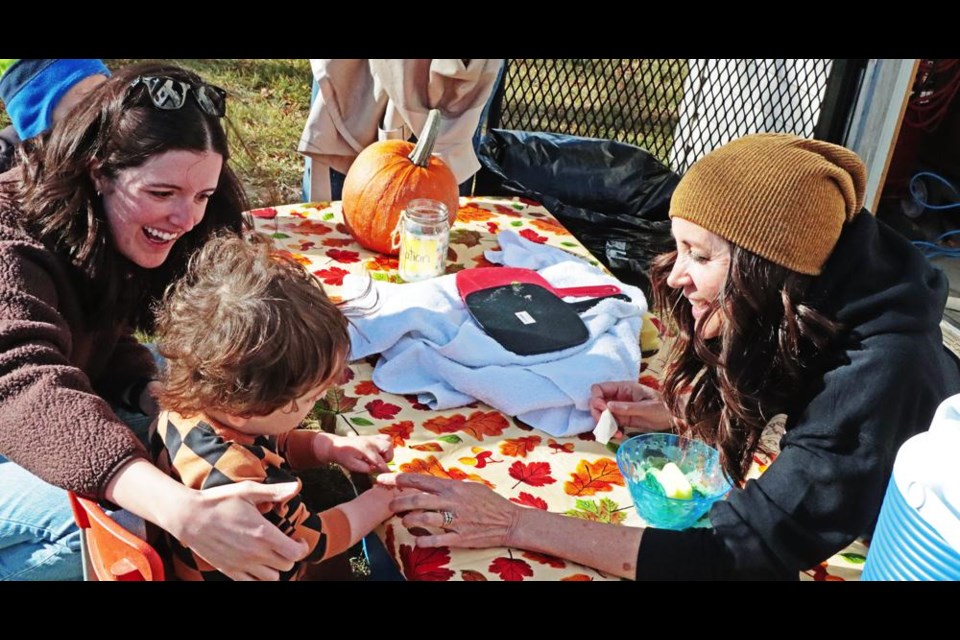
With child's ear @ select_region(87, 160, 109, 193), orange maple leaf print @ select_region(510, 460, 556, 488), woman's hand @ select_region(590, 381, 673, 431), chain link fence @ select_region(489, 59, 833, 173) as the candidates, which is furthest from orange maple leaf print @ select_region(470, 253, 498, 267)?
chain link fence @ select_region(489, 59, 833, 173)

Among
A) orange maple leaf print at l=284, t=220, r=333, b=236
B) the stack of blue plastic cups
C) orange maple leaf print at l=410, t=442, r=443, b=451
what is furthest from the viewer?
orange maple leaf print at l=284, t=220, r=333, b=236

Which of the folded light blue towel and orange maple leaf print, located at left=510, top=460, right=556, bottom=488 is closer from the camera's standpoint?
orange maple leaf print, located at left=510, top=460, right=556, bottom=488

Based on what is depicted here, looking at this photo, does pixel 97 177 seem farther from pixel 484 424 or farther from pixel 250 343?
pixel 484 424

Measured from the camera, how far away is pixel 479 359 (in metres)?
2.19

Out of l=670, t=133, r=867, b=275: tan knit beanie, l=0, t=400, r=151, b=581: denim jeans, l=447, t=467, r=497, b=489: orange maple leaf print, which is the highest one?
l=670, t=133, r=867, b=275: tan knit beanie

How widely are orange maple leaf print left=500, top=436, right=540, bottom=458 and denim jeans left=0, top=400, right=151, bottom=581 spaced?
95 centimetres

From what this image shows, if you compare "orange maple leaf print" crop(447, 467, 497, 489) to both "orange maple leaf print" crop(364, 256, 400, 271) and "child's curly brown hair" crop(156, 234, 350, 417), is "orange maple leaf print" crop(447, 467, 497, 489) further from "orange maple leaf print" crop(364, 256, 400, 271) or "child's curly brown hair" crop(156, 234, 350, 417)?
"orange maple leaf print" crop(364, 256, 400, 271)

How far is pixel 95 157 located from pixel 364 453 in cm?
88

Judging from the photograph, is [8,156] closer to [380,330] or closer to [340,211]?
[340,211]

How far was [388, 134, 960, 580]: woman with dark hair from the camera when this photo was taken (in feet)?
5.22

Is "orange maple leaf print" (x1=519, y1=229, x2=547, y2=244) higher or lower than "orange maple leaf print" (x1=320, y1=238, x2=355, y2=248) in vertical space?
higher

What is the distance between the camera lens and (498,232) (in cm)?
316
